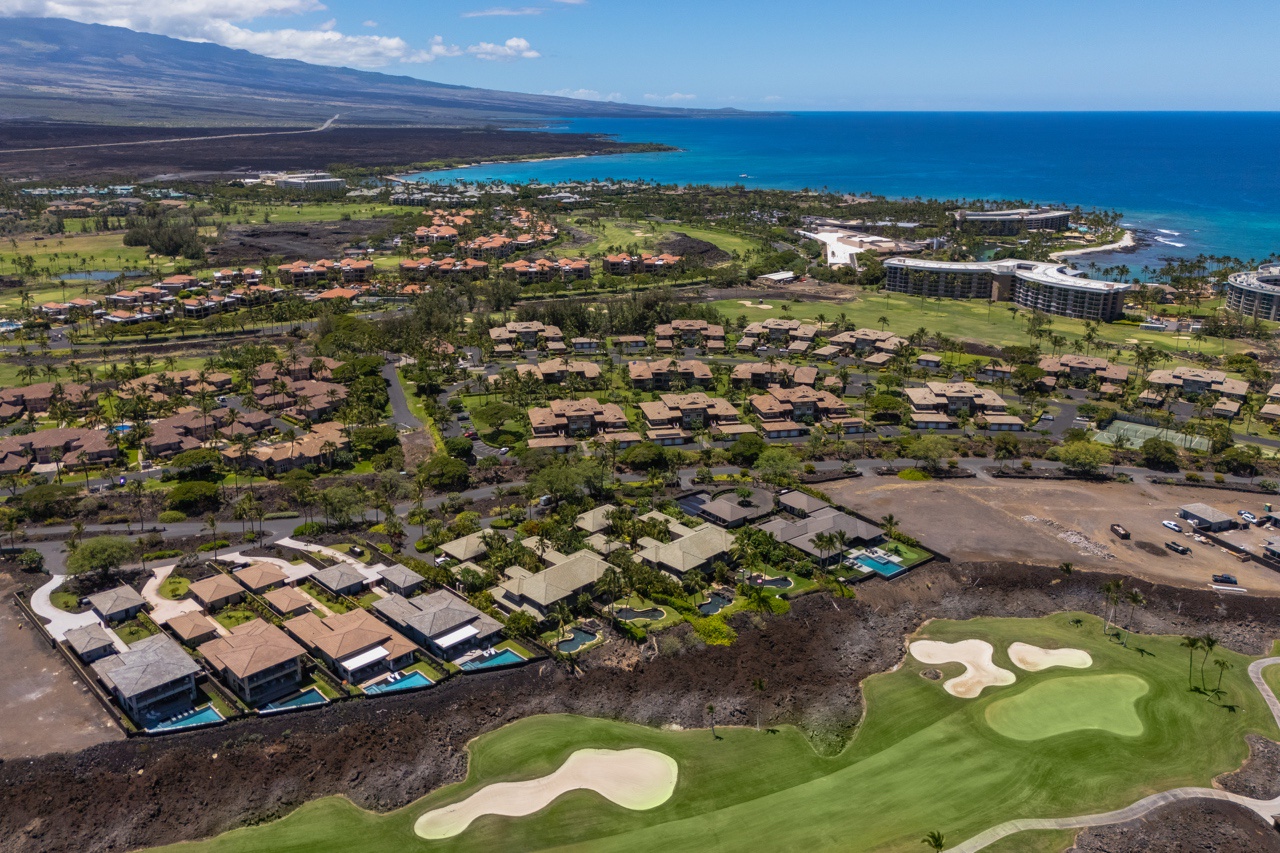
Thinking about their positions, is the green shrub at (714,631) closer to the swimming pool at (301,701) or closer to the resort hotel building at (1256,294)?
the swimming pool at (301,701)

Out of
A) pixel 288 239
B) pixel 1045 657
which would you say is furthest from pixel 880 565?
pixel 288 239

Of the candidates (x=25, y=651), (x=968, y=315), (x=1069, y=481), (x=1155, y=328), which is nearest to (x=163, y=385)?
(x=25, y=651)

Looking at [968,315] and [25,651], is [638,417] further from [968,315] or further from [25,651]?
[968,315]

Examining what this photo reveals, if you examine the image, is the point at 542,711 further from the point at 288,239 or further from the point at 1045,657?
the point at 288,239

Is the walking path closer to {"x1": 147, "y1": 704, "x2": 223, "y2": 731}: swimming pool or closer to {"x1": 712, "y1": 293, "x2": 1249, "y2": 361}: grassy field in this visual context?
{"x1": 147, "y1": 704, "x2": 223, "y2": 731}: swimming pool

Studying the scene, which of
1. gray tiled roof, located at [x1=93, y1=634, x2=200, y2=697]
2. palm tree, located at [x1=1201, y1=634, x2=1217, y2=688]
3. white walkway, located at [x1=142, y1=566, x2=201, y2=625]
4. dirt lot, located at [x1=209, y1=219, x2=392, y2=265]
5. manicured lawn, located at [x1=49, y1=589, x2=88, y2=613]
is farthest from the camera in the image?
dirt lot, located at [x1=209, y1=219, x2=392, y2=265]

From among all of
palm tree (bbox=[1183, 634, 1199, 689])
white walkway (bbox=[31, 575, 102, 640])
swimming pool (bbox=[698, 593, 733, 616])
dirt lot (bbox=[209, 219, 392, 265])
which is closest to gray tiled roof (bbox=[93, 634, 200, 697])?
white walkway (bbox=[31, 575, 102, 640])

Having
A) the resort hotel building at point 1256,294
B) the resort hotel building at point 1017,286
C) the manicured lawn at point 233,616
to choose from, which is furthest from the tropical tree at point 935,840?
the resort hotel building at point 1256,294
